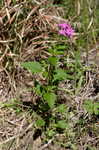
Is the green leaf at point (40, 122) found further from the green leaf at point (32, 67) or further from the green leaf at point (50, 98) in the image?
the green leaf at point (32, 67)

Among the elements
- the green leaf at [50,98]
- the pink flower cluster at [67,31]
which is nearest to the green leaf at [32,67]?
the green leaf at [50,98]

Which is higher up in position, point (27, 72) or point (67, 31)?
point (67, 31)

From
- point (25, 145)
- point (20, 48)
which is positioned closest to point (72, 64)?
point (20, 48)

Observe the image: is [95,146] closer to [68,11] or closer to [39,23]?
[39,23]

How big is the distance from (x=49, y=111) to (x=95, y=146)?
37cm

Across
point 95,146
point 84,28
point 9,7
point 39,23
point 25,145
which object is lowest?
point 95,146

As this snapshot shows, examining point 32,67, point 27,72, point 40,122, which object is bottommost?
point 40,122

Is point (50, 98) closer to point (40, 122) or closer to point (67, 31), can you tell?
point (40, 122)

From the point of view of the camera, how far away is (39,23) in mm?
2805

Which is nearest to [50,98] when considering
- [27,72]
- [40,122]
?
[40,122]

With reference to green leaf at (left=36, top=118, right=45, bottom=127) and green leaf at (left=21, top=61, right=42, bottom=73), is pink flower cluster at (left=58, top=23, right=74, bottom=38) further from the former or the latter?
green leaf at (left=36, top=118, right=45, bottom=127)

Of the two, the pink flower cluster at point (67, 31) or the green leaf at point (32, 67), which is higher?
the pink flower cluster at point (67, 31)

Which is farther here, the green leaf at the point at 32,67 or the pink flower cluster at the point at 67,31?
the pink flower cluster at the point at 67,31


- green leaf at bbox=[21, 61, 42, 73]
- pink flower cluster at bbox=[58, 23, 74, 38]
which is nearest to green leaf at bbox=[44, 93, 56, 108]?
green leaf at bbox=[21, 61, 42, 73]
